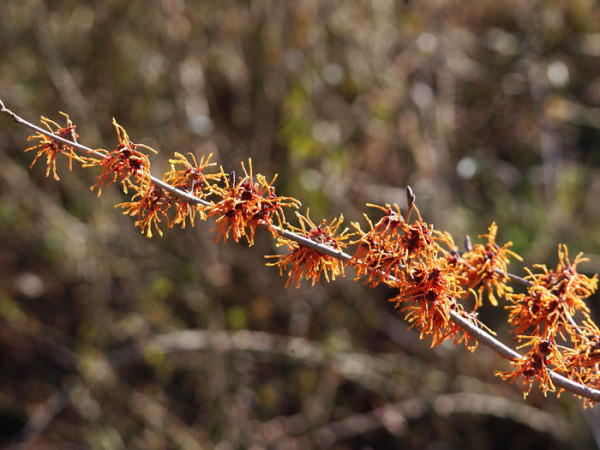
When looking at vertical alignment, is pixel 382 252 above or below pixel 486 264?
above

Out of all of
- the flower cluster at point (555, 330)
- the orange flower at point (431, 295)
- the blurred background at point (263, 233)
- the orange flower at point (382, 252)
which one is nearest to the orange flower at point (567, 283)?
the flower cluster at point (555, 330)

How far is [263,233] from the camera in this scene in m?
4.20

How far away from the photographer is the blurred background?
373 centimetres

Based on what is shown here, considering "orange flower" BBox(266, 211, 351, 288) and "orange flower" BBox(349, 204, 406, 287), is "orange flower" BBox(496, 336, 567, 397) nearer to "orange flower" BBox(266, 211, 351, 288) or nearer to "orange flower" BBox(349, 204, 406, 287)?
"orange flower" BBox(349, 204, 406, 287)

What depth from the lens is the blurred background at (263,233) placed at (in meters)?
3.73

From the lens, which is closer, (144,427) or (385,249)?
(385,249)

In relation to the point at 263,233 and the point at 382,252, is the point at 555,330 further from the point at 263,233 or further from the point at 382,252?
the point at 263,233

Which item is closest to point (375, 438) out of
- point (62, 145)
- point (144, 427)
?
point (144, 427)

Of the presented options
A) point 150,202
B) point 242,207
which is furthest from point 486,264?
point 150,202

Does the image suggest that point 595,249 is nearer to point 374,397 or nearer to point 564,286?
point 374,397

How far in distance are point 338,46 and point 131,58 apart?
5.07 ft

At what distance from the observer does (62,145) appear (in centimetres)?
135

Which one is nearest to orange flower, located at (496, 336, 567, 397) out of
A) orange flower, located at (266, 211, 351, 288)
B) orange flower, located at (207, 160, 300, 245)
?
orange flower, located at (266, 211, 351, 288)

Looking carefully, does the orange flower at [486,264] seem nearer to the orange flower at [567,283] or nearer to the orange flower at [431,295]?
the orange flower at [567,283]
